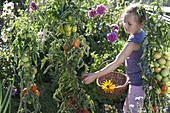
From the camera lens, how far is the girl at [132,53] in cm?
308

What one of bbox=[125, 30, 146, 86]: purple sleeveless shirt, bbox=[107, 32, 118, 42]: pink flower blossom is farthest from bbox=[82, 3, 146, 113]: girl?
bbox=[107, 32, 118, 42]: pink flower blossom

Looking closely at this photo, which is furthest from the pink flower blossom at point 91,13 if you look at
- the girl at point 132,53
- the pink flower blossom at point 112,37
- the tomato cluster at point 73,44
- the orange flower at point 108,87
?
the tomato cluster at point 73,44

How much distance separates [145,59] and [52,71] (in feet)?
4.35

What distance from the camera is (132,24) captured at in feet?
10.4

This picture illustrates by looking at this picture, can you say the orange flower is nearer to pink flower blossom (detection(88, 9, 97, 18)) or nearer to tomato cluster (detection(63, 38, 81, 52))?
tomato cluster (detection(63, 38, 81, 52))

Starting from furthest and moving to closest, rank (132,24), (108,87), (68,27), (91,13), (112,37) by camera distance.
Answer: (91,13), (112,37), (108,87), (132,24), (68,27)

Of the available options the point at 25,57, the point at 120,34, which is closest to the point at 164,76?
the point at 25,57

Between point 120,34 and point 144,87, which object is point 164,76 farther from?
point 120,34

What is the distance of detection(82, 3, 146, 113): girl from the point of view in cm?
308

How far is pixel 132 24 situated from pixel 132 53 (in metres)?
0.26

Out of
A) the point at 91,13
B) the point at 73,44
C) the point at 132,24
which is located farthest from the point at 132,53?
the point at 91,13

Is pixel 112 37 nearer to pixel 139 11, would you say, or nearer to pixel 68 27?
pixel 139 11

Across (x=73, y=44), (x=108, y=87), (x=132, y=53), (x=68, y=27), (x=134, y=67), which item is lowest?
(x=108, y=87)

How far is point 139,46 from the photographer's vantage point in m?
3.16
